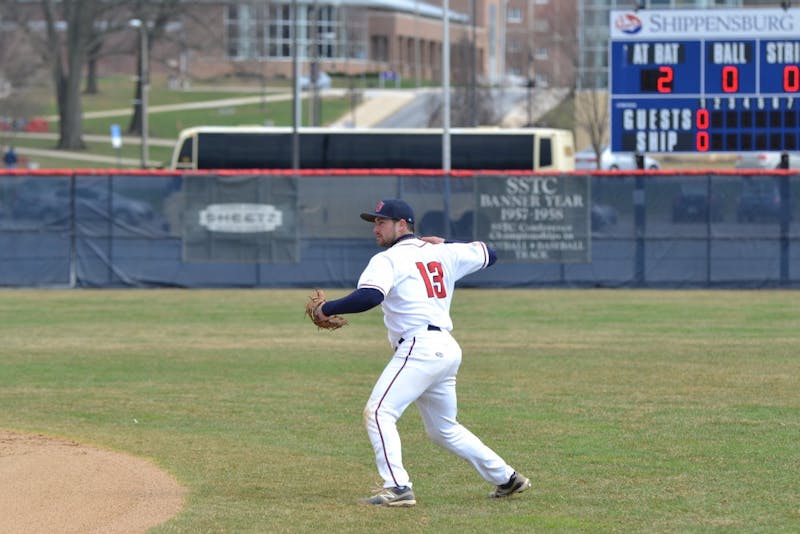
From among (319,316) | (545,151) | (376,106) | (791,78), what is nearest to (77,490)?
(319,316)

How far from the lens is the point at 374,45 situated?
358 ft

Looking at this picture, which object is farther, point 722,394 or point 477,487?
point 722,394

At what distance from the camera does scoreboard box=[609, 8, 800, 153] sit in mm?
25453

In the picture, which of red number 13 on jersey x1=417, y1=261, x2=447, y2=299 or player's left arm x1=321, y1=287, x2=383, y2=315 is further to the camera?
red number 13 on jersey x1=417, y1=261, x2=447, y2=299

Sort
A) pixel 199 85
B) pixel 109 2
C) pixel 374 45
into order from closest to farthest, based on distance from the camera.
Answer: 1. pixel 109 2
2. pixel 199 85
3. pixel 374 45

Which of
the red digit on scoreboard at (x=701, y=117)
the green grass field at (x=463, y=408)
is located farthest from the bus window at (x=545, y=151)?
the green grass field at (x=463, y=408)

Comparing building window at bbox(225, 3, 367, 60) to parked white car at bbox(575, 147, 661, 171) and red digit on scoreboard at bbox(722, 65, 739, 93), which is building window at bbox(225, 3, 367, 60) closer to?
parked white car at bbox(575, 147, 661, 171)

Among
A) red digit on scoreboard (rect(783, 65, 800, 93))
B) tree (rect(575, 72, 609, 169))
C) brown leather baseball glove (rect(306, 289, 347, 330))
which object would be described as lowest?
brown leather baseball glove (rect(306, 289, 347, 330))

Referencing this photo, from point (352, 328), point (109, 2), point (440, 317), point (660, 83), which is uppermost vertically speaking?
point (109, 2)

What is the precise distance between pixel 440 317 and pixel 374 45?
103 meters

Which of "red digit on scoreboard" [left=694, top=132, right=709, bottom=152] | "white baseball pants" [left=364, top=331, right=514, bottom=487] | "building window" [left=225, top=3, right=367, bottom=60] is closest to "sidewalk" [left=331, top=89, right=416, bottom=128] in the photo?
"building window" [left=225, top=3, right=367, bottom=60]

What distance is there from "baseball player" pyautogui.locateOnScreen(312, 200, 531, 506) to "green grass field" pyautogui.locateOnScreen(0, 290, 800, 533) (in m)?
0.26

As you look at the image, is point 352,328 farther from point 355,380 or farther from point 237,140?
point 237,140

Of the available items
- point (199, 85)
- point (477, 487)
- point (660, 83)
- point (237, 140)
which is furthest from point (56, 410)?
point (199, 85)
